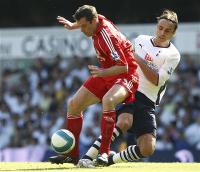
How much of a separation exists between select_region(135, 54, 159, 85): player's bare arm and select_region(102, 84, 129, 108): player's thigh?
548mm

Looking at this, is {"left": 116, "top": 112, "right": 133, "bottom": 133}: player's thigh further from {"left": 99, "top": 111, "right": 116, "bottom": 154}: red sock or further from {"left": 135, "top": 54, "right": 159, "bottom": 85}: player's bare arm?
{"left": 99, "top": 111, "right": 116, "bottom": 154}: red sock

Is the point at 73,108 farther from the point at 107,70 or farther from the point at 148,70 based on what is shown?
the point at 148,70

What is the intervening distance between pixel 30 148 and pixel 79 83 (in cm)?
299

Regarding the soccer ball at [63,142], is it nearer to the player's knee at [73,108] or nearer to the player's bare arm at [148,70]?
the player's knee at [73,108]

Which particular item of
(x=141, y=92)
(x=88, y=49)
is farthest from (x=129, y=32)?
(x=141, y=92)

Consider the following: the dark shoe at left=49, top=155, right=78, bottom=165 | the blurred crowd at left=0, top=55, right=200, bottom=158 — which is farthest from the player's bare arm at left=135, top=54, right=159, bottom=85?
the blurred crowd at left=0, top=55, right=200, bottom=158

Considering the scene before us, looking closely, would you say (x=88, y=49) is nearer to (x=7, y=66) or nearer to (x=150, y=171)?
(x=7, y=66)

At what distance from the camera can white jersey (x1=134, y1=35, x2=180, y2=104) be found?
10.3 metres

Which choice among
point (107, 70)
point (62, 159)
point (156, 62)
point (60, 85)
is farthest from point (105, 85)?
point (60, 85)

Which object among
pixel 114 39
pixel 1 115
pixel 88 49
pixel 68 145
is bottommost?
pixel 1 115

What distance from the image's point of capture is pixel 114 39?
9.49m

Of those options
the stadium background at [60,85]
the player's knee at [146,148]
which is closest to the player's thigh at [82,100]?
the player's knee at [146,148]

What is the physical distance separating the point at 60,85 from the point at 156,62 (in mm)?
9475

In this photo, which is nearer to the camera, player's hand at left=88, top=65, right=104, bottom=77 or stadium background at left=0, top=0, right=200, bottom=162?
player's hand at left=88, top=65, right=104, bottom=77
